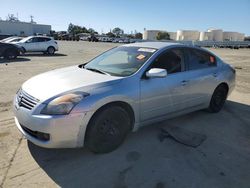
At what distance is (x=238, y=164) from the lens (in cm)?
345

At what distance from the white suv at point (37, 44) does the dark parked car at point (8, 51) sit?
2834 mm

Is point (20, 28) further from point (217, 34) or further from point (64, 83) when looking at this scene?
point (64, 83)

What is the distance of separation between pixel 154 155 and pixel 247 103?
409 cm

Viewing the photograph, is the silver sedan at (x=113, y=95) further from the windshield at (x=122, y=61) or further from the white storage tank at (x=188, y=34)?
the white storage tank at (x=188, y=34)

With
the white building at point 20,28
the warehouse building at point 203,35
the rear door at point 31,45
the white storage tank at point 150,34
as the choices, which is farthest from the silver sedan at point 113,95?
the white storage tank at point 150,34

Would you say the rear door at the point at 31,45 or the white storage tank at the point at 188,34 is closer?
the rear door at the point at 31,45

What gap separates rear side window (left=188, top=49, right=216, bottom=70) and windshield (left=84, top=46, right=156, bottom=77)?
93 cm

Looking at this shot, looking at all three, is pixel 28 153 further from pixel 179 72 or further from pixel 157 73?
pixel 179 72

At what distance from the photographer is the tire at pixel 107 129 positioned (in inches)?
129

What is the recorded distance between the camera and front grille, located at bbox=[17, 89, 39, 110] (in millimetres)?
3163

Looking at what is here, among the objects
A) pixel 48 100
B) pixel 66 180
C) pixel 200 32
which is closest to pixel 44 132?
pixel 48 100

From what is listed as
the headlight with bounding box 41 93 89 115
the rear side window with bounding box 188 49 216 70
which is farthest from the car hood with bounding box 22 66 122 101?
the rear side window with bounding box 188 49 216 70

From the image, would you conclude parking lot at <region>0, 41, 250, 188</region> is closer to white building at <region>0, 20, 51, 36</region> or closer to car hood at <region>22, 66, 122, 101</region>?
car hood at <region>22, 66, 122, 101</region>

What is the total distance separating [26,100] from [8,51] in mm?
13692
